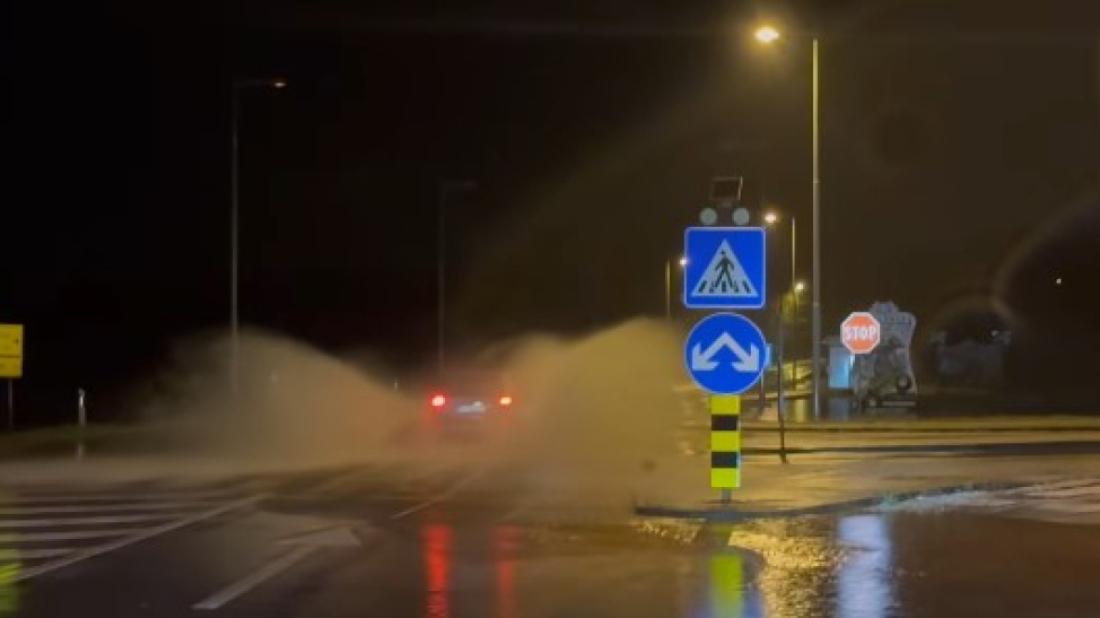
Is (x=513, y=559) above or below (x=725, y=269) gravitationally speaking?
below

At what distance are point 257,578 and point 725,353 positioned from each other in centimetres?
731

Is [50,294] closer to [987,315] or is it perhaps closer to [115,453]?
[115,453]

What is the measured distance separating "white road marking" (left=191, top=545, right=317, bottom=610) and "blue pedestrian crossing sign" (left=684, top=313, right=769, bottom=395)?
551 cm

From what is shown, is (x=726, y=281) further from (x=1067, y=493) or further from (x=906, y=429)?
(x=906, y=429)

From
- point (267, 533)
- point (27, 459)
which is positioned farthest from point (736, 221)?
point (27, 459)

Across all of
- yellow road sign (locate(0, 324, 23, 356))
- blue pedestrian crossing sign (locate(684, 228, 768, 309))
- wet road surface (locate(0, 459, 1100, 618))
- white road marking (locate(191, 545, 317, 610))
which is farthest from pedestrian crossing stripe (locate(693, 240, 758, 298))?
yellow road sign (locate(0, 324, 23, 356))

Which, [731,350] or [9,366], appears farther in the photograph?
[9,366]

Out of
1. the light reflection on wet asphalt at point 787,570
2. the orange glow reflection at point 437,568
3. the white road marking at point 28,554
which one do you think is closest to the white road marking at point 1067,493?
the light reflection on wet asphalt at point 787,570

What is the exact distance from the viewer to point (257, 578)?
12.7 m

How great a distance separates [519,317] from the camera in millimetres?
98062

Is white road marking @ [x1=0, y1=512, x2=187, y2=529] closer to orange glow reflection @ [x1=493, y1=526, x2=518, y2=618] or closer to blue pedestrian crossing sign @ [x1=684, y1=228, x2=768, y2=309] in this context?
orange glow reflection @ [x1=493, y1=526, x2=518, y2=618]

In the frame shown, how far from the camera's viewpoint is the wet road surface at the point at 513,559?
11477mm

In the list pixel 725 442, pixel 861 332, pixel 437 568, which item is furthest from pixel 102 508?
pixel 861 332

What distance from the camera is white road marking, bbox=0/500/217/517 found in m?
18.1
